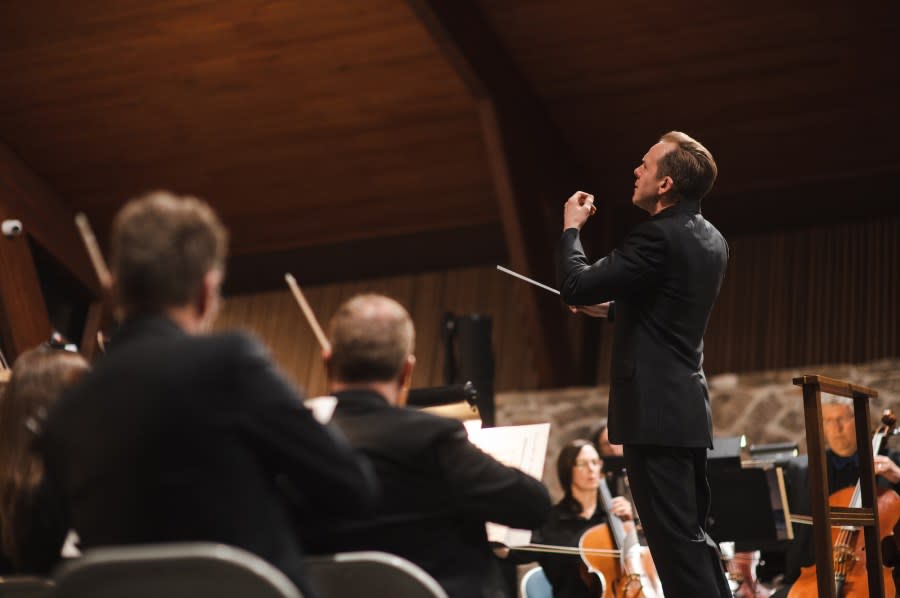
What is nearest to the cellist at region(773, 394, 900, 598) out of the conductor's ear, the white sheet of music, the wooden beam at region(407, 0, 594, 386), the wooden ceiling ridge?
the conductor's ear

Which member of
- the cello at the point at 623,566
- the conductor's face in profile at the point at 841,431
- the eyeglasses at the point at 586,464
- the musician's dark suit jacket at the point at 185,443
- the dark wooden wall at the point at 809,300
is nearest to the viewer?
the musician's dark suit jacket at the point at 185,443

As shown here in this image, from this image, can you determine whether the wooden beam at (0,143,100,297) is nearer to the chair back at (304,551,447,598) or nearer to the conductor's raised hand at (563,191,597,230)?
the conductor's raised hand at (563,191,597,230)

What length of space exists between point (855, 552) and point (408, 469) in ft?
7.99

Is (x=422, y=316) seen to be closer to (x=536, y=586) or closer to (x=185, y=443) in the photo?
(x=536, y=586)

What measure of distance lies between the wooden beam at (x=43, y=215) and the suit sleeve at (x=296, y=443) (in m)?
7.15

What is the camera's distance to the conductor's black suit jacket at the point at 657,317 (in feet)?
10.6

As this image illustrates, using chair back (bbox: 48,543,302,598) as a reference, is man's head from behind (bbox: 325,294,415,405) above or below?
above

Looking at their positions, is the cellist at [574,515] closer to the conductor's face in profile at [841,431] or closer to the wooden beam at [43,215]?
the conductor's face in profile at [841,431]

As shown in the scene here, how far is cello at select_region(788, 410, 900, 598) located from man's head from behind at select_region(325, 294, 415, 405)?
2172mm

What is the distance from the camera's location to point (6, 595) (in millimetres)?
2105

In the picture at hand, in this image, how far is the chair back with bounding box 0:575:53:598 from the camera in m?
2.06

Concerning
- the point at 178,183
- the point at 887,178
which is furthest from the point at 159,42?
the point at 887,178

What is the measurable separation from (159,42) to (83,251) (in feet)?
6.81

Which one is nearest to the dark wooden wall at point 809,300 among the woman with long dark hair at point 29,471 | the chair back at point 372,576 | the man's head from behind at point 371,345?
the man's head from behind at point 371,345
